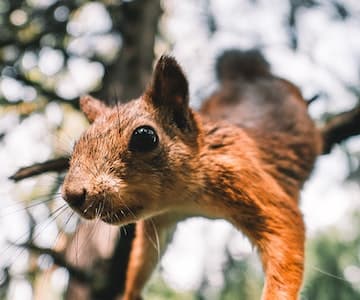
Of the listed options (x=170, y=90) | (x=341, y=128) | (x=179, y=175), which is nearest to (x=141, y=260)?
(x=179, y=175)

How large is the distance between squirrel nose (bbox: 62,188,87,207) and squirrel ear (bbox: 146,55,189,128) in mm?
658

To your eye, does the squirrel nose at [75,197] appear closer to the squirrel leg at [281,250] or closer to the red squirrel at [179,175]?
the red squirrel at [179,175]

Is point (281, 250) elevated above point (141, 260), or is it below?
above

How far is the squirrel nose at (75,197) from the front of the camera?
58.7 inches

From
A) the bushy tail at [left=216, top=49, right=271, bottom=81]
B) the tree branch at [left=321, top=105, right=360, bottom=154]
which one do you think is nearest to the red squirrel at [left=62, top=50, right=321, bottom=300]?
the tree branch at [left=321, top=105, right=360, bottom=154]

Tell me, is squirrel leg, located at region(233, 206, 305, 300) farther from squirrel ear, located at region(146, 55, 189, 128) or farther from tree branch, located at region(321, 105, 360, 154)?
tree branch, located at region(321, 105, 360, 154)

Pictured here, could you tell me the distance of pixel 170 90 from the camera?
2027 mm

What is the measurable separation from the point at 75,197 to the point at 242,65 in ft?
9.42

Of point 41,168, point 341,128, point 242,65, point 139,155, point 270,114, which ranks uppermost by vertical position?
point 139,155

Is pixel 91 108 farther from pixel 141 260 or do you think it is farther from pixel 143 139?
pixel 141 260

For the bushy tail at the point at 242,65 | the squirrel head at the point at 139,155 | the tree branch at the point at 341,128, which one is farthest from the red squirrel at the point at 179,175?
the bushy tail at the point at 242,65

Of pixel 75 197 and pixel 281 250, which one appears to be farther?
pixel 281 250

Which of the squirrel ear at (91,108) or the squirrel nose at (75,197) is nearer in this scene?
the squirrel nose at (75,197)

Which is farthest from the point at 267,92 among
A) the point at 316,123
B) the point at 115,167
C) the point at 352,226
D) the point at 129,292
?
the point at 115,167
